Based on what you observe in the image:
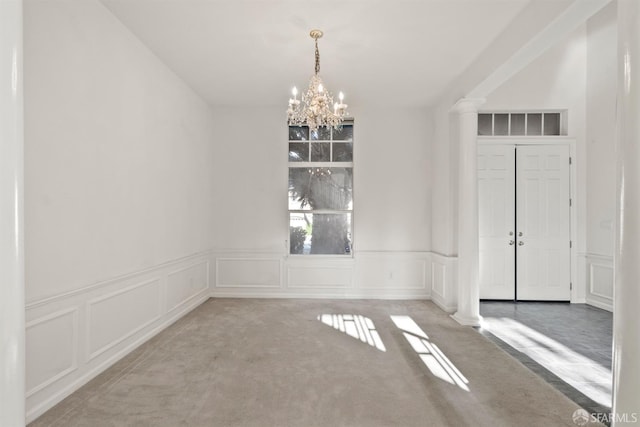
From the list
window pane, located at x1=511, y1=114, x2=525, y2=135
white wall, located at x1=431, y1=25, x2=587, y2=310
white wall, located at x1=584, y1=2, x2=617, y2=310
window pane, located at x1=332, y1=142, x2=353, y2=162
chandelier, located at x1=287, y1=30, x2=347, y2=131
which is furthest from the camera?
window pane, located at x1=332, y1=142, x2=353, y2=162

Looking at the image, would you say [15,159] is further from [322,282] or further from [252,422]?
[322,282]

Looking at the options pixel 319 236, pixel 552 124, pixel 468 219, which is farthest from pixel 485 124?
pixel 319 236

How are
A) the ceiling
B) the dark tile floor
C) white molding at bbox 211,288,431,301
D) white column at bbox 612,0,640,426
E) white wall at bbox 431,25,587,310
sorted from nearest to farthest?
white column at bbox 612,0,640,426 → the dark tile floor → the ceiling → white wall at bbox 431,25,587,310 → white molding at bbox 211,288,431,301

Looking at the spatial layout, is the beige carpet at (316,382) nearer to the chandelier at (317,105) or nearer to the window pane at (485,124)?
the chandelier at (317,105)

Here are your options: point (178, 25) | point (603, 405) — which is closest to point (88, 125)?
point (178, 25)

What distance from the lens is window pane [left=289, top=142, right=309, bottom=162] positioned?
211 inches

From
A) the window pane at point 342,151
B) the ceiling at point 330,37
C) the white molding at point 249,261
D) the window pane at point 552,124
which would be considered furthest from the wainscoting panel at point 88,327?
the window pane at point 552,124

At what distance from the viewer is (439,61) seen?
371 centimetres

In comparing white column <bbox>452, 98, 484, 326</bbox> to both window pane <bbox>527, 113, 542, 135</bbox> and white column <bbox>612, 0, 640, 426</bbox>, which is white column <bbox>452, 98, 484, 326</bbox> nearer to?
window pane <bbox>527, 113, 542, 135</bbox>

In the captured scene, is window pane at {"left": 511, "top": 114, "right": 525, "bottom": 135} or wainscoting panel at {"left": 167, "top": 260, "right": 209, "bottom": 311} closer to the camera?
wainscoting panel at {"left": 167, "top": 260, "right": 209, "bottom": 311}

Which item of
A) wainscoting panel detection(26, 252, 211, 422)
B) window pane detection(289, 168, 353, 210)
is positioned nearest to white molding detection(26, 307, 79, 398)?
wainscoting panel detection(26, 252, 211, 422)

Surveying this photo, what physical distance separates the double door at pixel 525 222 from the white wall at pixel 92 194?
4431mm

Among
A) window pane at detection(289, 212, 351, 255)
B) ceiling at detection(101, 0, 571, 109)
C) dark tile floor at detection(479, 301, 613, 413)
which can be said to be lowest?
dark tile floor at detection(479, 301, 613, 413)

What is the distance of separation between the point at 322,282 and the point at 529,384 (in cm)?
317
